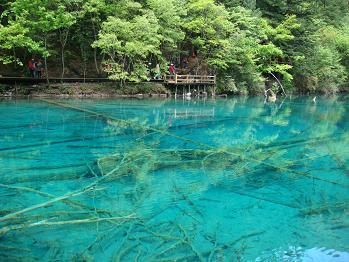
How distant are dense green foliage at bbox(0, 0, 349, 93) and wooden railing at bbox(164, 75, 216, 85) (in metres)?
0.89

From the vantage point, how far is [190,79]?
26531mm

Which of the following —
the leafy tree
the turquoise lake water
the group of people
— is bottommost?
the turquoise lake water

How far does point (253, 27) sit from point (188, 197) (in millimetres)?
26193

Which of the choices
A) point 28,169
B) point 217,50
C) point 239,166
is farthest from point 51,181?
point 217,50

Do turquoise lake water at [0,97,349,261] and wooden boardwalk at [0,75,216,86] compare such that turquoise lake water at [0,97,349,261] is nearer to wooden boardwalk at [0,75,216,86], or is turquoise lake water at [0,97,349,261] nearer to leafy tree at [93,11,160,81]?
wooden boardwalk at [0,75,216,86]

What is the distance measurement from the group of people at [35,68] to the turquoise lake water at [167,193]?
8696mm

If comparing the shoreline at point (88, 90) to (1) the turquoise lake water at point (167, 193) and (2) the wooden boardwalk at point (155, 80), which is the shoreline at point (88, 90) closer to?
(2) the wooden boardwalk at point (155, 80)

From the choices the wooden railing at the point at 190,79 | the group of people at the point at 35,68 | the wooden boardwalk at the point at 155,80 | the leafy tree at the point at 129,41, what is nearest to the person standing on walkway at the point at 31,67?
the group of people at the point at 35,68

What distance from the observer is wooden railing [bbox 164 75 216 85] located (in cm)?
2588

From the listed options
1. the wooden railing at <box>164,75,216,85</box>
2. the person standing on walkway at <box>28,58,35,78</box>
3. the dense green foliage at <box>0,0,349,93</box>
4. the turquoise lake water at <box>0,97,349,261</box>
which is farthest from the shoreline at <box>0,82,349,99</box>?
the turquoise lake water at <box>0,97,349,261</box>

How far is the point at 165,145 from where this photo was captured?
11.0 m

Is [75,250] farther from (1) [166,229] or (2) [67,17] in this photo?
(2) [67,17]

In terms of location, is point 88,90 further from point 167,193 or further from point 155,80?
point 167,193

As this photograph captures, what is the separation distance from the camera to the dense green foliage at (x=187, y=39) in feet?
68.0
